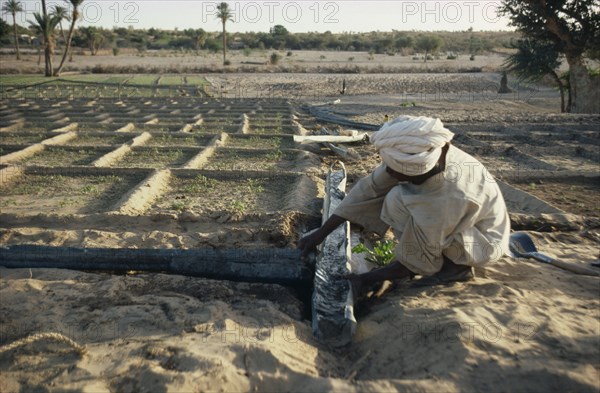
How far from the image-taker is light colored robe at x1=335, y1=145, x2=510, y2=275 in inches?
99.8

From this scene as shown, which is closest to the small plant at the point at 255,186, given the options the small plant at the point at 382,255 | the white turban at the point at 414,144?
the small plant at the point at 382,255

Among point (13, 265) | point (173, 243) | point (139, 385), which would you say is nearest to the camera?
point (139, 385)

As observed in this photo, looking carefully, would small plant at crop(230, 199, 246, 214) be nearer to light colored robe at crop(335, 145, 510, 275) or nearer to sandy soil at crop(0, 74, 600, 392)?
sandy soil at crop(0, 74, 600, 392)

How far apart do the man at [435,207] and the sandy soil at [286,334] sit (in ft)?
0.53

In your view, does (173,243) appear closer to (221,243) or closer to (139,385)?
(221,243)

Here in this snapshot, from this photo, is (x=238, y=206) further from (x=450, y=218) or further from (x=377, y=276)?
(x=450, y=218)

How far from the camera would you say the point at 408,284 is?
113 inches

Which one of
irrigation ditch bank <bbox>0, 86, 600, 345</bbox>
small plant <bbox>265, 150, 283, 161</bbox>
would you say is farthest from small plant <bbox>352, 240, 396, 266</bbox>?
small plant <bbox>265, 150, 283, 161</bbox>

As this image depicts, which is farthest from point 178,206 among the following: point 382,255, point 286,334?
point 286,334

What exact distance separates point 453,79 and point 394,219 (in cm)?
2456

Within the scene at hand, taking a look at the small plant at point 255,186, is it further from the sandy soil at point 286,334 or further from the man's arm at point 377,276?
the man's arm at point 377,276

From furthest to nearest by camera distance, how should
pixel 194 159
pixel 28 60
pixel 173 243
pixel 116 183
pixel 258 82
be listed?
pixel 28 60, pixel 258 82, pixel 194 159, pixel 116 183, pixel 173 243

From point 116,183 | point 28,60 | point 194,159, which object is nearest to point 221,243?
point 116,183

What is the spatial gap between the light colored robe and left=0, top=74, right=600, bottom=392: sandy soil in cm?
22
